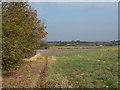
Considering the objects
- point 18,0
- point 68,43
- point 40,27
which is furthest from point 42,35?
point 68,43

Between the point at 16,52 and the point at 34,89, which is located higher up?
the point at 16,52

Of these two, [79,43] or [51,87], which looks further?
[79,43]

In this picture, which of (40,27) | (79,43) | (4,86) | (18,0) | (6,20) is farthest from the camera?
(79,43)

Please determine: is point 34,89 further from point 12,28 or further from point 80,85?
point 12,28

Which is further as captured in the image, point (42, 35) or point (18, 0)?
point (42, 35)

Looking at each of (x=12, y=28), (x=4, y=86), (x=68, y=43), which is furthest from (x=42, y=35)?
(x=68, y=43)

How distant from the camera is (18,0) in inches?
397

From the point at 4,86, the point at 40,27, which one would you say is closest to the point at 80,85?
the point at 4,86

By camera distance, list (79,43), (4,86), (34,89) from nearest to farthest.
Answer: (34,89)
(4,86)
(79,43)

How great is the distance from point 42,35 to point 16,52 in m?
8.33

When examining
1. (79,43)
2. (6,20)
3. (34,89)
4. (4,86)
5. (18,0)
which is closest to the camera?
(34,89)

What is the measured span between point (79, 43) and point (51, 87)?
66.5m

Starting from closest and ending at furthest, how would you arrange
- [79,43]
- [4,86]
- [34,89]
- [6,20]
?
1. [34,89]
2. [4,86]
3. [6,20]
4. [79,43]

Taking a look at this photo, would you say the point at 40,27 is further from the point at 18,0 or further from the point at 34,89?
the point at 34,89
